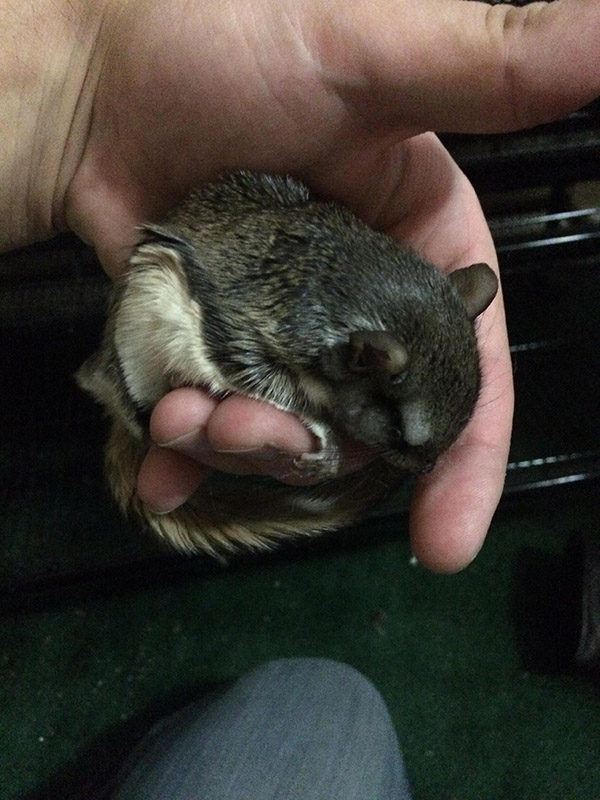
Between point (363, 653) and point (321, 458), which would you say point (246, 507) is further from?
point (363, 653)

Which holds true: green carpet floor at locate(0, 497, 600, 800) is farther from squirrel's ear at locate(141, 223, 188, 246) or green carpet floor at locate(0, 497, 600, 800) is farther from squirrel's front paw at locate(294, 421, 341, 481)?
squirrel's ear at locate(141, 223, 188, 246)

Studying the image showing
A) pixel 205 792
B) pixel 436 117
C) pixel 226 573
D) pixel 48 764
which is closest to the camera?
pixel 436 117

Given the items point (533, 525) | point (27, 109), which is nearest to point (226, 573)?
point (533, 525)

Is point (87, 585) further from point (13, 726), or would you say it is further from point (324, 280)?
point (324, 280)

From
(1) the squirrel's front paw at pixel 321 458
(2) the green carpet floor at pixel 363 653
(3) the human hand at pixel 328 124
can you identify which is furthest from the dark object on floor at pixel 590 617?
(1) the squirrel's front paw at pixel 321 458

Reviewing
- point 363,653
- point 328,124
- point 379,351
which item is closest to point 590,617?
point 363,653

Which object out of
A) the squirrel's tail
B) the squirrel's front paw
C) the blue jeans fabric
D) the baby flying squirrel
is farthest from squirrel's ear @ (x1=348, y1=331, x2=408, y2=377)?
the blue jeans fabric

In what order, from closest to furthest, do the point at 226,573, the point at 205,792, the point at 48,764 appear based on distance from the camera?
1. the point at 205,792
2. the point at 48,764
3. the point at 226,573
